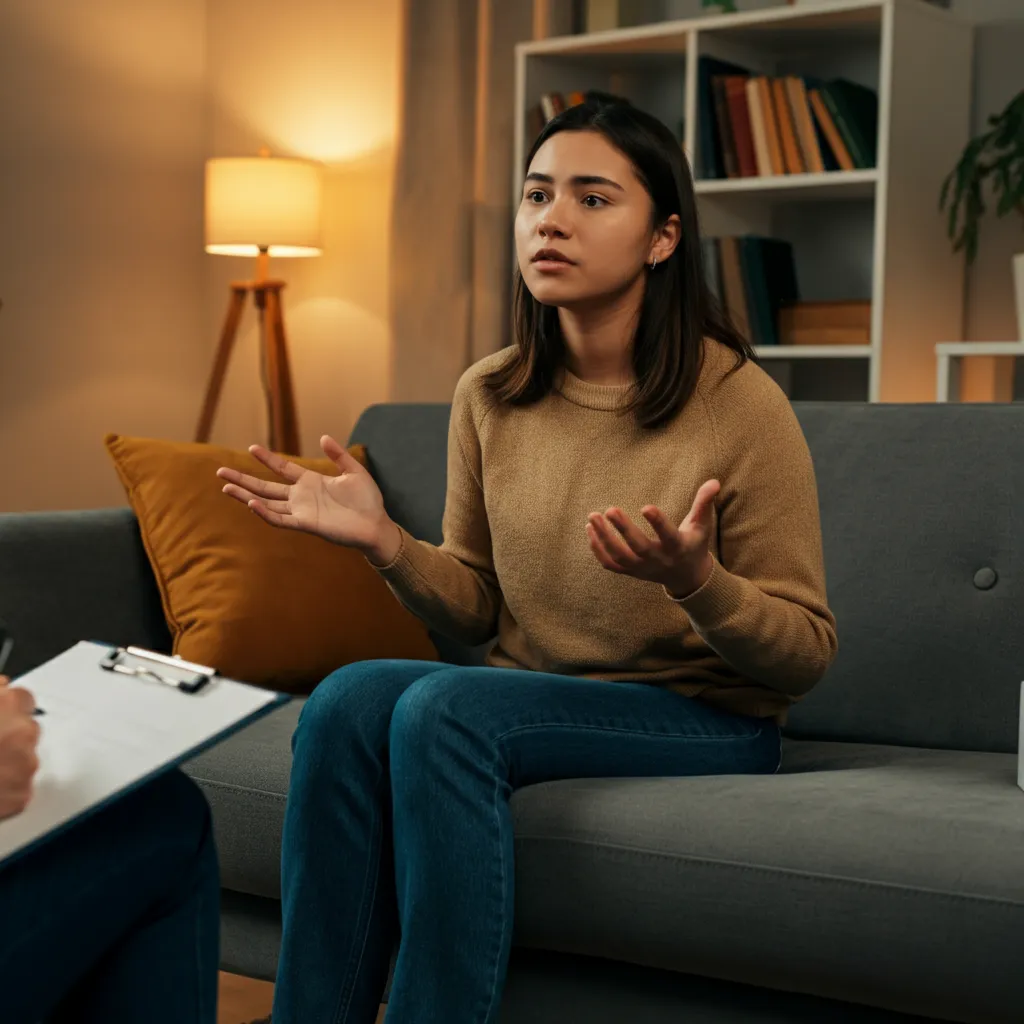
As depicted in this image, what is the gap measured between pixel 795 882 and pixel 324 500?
606 mm

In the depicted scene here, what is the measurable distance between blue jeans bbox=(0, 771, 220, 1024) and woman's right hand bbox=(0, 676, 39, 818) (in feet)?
0.17

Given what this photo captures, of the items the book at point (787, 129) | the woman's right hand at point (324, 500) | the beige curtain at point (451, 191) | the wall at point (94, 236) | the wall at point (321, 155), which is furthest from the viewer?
the wall at point (321, 155)

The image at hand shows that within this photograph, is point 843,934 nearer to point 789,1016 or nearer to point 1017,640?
point 789,1016

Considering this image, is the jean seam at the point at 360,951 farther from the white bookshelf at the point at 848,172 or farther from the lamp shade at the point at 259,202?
the lamp shade at the point at 259,202

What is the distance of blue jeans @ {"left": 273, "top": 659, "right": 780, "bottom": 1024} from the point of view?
4.51ft

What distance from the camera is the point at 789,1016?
142 centimetres

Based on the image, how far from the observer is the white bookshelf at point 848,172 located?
308 centimetres

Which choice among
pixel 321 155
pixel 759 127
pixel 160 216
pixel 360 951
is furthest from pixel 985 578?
pixel 160 216

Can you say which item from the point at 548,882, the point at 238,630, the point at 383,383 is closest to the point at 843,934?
the point at 548,882

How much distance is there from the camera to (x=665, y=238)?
1.73m

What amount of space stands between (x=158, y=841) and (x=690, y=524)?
1.83 feet

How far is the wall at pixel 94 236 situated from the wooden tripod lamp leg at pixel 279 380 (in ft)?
1.65

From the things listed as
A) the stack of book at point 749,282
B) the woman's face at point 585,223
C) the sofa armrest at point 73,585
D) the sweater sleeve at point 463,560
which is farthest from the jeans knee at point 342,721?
the stack of book at point 749,282

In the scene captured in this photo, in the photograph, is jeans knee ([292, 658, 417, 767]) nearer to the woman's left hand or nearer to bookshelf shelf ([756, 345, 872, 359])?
the woman's left hand
